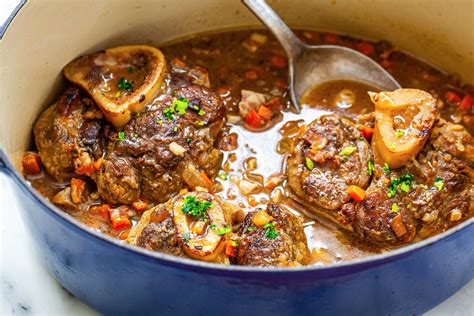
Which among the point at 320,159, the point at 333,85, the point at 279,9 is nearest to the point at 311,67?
the point at 333,85

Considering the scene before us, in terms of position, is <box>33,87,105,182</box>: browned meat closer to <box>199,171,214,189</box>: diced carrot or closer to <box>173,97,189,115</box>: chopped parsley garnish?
<box>173,97,189,115</box>: chopped parsley garnish

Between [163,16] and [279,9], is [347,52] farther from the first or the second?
[163,16]

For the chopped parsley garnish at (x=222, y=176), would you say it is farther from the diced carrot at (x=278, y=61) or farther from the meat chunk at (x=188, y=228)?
the diced carrot at (x=278, y=61)

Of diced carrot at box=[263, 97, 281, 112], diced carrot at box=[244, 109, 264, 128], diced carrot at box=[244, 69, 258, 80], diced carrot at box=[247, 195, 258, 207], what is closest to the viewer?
diced carrot at box=[247, 195, 258, 207]

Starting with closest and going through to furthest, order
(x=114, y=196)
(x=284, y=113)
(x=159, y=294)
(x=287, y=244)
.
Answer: (x=159, y=294) → (x=287, y=244) → (x=114, y=196) → (x=284, y=113)

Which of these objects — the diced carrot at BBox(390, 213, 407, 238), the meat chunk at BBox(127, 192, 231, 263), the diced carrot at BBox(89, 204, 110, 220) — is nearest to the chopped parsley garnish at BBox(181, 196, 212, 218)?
the meat chunk at BBox(127, 192, 231, 263)

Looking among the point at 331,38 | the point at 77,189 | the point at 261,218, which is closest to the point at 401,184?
the point at 261,218

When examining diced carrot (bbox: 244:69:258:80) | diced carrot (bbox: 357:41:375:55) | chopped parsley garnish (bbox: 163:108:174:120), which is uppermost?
diced carrot (bbox: 357:41:375:55)
